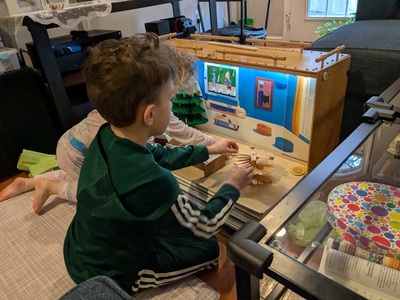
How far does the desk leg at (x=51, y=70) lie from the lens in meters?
1.47

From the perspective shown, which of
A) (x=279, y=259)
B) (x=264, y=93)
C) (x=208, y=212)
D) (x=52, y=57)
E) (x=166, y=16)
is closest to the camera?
(x=279, y=259)

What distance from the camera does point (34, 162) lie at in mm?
1558

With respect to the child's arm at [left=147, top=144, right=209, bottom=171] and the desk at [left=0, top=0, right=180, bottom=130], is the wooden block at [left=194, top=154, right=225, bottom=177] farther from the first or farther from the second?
the desk at [left=0, top=0, right=180, bottom=130]

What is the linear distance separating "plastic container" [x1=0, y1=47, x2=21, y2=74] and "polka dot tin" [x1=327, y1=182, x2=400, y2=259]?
1.54m

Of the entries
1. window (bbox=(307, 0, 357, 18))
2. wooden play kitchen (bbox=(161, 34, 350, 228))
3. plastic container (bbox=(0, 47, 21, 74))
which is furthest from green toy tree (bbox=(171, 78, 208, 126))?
window (bbox=(307, 0, 357, 18))

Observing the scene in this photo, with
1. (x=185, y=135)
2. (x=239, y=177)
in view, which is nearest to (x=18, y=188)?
(x=185, y=135)

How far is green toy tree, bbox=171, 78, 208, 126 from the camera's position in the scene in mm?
1246

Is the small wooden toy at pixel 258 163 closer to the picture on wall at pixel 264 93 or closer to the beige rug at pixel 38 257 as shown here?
the picture on wall at pixel 264 93

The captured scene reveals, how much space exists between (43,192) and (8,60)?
796 mm

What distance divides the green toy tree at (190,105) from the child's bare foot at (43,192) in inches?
20.6

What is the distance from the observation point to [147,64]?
69 cm

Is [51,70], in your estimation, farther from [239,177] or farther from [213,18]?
[213,18]

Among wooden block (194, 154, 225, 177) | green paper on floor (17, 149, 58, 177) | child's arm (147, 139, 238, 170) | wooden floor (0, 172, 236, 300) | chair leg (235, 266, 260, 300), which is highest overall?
chair leg (235, 266, 260, 300)

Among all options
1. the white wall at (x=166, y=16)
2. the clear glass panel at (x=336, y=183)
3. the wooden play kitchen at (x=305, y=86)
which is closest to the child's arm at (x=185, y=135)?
the wooden play kitchen at (x=305, y=86)
